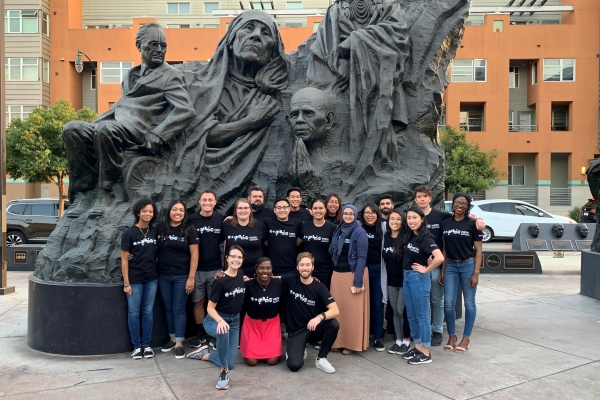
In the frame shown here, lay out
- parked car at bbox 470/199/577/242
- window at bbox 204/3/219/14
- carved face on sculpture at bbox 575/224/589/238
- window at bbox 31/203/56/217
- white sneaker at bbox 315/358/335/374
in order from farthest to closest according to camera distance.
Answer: window at bbox 204/3/219/14 → parked car at bbox 470/199/577/242 → window at bbox 31/203/56/217 → carved face on sculpture at bbox 575/224/589/238 → white sneaker at bbox 315/358/335/374

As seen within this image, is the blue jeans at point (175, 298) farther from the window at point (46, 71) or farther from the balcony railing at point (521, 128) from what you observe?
the window at point (46, 71)

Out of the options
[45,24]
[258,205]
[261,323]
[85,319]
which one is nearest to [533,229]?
[258,205]

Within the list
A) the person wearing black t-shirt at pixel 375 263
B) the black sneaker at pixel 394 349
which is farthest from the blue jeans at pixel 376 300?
the black sneaker at pixel 394 349

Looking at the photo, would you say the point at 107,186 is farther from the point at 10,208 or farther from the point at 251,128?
the point at 10,208

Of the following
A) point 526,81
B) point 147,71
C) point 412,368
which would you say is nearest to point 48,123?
point 147,71

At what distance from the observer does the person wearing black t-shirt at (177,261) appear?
17.5 ft

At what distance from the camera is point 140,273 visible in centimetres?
527

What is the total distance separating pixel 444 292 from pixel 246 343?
2.08 m

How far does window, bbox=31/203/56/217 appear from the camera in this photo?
15.6 m

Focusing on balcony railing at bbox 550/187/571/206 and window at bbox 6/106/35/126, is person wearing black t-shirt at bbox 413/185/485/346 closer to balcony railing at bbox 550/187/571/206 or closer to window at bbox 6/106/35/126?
balcony railing at bbox 550/187/571/206

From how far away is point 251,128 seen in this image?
6.88 meters

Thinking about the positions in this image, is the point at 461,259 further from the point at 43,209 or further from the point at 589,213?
the point at 589,213

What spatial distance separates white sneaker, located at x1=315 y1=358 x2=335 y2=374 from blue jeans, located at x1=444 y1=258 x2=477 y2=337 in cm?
145

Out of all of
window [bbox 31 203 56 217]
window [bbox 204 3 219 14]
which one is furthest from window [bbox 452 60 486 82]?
window [bbox 31 203 56 217]
